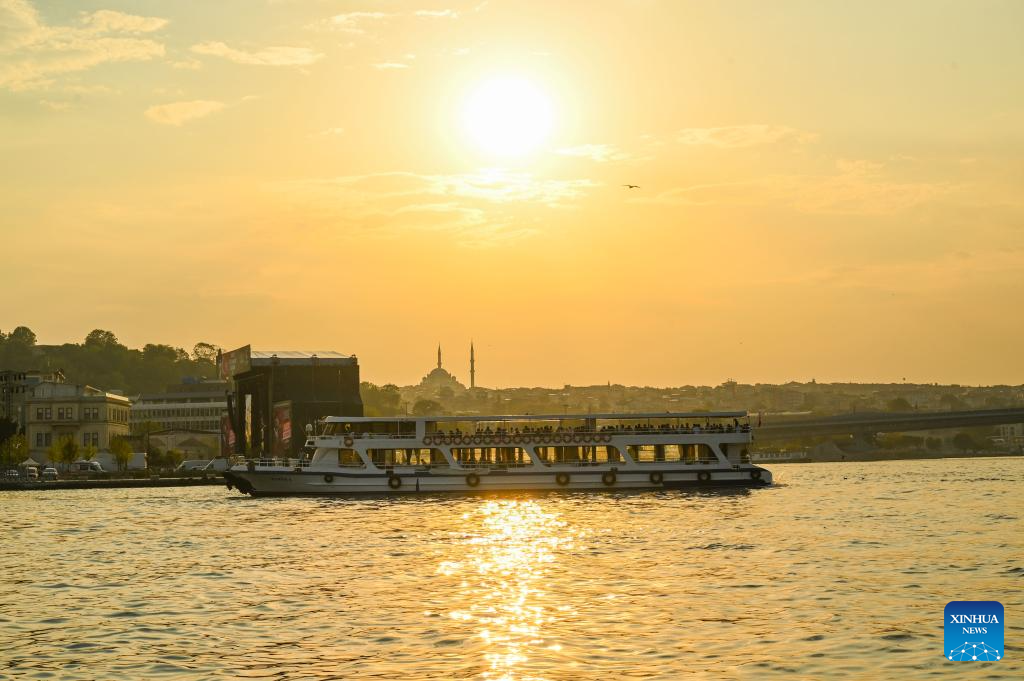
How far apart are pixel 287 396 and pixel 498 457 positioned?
55.4 metres

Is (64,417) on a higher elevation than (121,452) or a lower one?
higher

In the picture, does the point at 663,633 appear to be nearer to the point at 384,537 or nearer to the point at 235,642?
the point at 235,642

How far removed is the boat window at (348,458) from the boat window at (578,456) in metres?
14.3

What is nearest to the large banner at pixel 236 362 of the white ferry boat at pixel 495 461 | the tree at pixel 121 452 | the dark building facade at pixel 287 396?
the dark building facade at pixel 287 396

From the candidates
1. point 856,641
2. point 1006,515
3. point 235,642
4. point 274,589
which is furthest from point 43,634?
point 1006,515

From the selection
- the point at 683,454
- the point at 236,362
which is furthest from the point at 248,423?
the point at 683,454

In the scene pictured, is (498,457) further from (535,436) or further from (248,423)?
(248,423)

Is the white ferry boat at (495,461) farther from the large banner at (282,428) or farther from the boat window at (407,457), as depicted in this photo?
the large banner at (282,428)

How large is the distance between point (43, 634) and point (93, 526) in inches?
1672

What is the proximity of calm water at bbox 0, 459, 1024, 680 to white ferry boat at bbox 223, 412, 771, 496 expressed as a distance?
61.0 feet

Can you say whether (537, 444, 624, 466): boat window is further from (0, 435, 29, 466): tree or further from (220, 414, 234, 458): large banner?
(0, 435, 29, 466): tree

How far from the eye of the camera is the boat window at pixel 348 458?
4060 inches

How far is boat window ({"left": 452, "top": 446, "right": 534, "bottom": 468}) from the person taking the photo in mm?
104500

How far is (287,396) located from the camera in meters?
155
